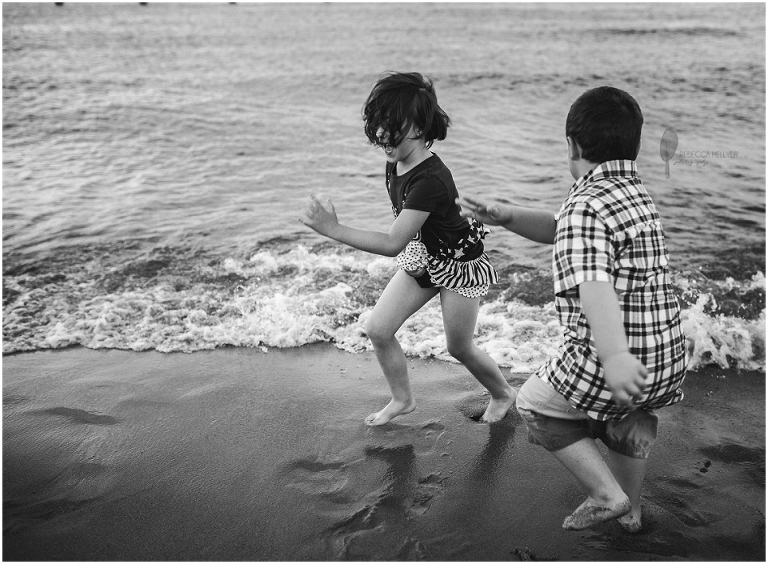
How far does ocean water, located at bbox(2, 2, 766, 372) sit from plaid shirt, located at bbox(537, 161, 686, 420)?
1.93 m

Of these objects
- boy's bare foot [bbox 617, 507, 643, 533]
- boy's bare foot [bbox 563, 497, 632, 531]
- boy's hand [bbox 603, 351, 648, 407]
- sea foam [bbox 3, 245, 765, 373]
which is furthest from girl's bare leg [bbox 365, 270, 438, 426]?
boy's hand [bbox 603, 351, 648, 407]

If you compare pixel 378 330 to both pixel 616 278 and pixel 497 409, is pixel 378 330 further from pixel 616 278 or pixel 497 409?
pixel 616 278

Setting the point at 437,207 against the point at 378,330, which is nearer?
the point at 437,207

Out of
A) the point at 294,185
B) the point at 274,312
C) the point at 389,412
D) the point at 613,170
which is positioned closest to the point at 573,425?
the point at 613,170

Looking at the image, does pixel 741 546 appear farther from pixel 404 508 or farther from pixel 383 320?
pixel 383 320

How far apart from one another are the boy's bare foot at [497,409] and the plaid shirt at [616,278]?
1184 millimetres

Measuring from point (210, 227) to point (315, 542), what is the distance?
5.06 meters

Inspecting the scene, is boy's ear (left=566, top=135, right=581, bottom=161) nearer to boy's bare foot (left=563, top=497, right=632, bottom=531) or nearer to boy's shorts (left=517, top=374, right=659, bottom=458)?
boy's shorts (left=517, top=374, right=659, bottom=458)

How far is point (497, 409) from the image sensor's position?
135 inches

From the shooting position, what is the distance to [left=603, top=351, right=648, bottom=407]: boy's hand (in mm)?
1868

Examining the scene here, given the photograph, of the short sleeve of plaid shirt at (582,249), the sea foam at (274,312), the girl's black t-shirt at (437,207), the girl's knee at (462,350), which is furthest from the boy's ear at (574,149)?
the sea foam at (274,312)

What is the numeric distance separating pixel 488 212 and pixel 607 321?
28.9 inches

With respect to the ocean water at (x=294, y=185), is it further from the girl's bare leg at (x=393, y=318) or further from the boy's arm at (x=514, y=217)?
the boy's arm at (x=514, y=217)

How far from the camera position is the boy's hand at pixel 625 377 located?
187cm
